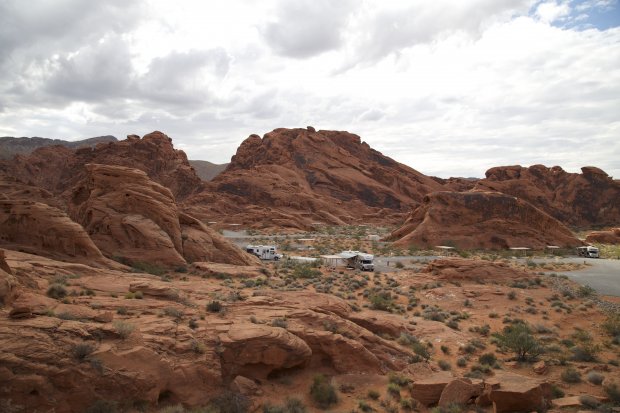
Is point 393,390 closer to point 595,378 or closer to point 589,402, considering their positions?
point 589,402

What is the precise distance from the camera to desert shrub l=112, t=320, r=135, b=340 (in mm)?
9695

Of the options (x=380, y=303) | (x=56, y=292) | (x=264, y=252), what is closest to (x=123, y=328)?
(x=56, y=292)

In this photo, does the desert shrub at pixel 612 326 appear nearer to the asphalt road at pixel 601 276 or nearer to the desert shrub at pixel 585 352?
the desert shrub at pixel 585 352

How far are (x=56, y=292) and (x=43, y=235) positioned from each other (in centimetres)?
883

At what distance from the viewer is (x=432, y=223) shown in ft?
172

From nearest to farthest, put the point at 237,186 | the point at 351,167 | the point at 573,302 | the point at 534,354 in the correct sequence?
the point at 534,354 → the point at 573,302 → the point at 237,186 → the point at 351,167

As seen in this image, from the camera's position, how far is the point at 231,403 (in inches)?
381

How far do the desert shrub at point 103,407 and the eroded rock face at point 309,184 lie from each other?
64004 mm

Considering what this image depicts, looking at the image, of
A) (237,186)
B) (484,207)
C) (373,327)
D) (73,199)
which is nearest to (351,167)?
(237,186)

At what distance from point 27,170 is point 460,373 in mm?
107688

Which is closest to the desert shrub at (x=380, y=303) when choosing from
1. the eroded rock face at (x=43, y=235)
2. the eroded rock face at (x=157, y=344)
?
the eroded rock face at (x=157, y=344)

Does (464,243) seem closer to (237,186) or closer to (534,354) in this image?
(534,354)

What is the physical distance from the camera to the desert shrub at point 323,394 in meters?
10.7

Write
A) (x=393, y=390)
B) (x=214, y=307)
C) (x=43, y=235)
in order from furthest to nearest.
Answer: (x=43, y=235) → (x=214, y=307) → (x=393, y=390)
